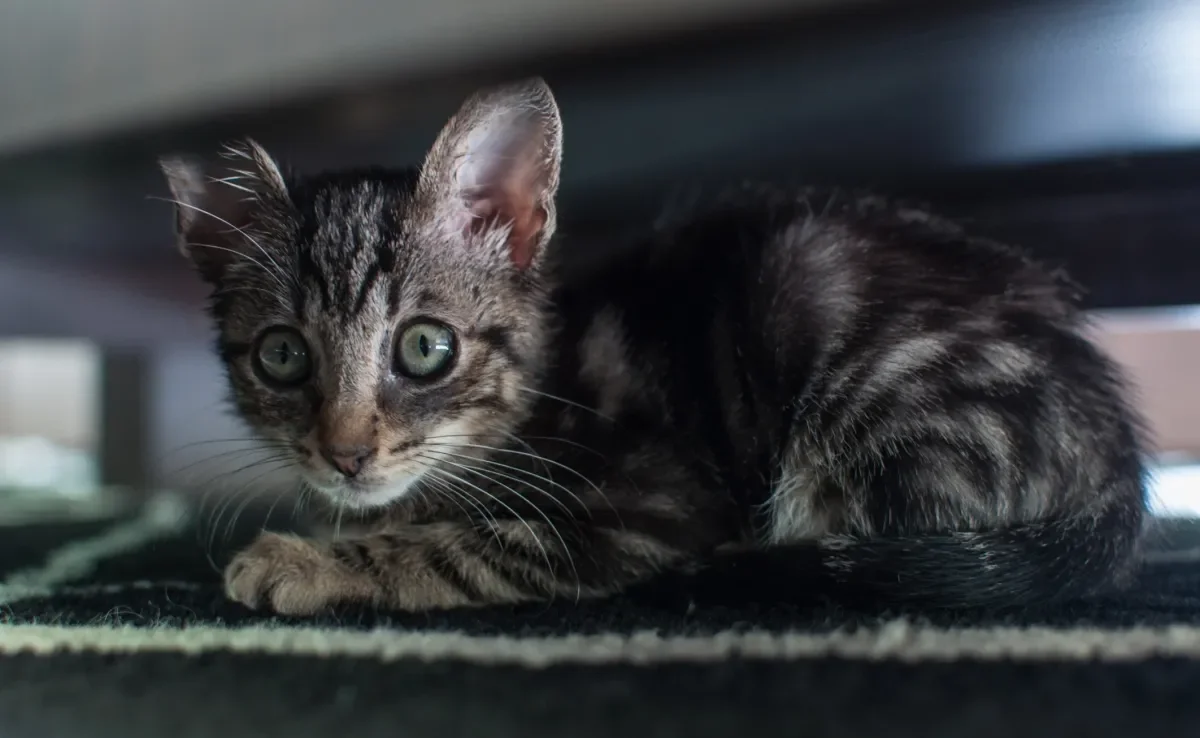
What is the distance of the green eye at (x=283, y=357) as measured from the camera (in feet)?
2.94

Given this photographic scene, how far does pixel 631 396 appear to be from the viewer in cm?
100

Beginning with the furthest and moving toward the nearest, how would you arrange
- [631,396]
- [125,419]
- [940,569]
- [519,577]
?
1. [125,419]
2. [631,396]
3. [519,577]
4. [940,569]

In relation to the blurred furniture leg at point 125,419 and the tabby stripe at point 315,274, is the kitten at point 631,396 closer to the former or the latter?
the tabby stripe at point 315,274

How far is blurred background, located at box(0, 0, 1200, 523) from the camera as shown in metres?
1.27

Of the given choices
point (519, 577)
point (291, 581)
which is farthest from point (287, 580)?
point (519, 577)

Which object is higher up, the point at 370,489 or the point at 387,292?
the point at 387,292

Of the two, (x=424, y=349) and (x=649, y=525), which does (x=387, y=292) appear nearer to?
(x=424, y=349)

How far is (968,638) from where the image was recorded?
691mm

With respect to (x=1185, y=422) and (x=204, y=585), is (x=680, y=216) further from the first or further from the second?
(x=1185, y=422)

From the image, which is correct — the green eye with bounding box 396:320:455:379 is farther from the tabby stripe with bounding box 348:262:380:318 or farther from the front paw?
the front paw

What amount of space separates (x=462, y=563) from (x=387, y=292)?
11.1 inches

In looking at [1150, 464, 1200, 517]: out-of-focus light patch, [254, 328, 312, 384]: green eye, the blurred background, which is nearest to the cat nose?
[254, 328, 312, 384]: green eye

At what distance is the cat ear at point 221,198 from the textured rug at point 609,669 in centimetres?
39

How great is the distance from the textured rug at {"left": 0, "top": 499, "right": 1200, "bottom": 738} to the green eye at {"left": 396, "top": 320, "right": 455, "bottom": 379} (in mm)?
238
